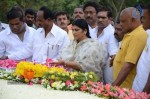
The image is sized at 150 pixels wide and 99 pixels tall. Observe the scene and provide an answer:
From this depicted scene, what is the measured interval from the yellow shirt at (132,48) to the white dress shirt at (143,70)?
18cm

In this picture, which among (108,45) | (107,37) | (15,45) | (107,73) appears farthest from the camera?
(15,45)

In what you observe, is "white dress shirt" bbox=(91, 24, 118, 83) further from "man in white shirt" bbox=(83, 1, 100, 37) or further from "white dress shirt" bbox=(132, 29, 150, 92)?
"white dress shirt" bbox=(132, 29, 150, 92)

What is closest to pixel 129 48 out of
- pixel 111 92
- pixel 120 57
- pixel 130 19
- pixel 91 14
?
pixel 120 57

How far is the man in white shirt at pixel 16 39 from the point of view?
7562 mm

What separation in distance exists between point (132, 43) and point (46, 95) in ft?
4.70

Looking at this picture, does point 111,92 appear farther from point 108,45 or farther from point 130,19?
point 108,45

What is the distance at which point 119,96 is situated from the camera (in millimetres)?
4918

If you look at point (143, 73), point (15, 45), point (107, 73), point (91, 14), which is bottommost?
point (107, 73)

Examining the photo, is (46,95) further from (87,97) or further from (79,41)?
(79,41)

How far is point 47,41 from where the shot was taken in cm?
748

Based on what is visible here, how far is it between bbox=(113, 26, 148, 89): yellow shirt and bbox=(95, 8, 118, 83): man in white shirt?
3.23 ft

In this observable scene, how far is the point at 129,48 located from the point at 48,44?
7.10 ft

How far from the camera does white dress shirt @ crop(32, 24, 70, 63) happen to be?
7.43 metres

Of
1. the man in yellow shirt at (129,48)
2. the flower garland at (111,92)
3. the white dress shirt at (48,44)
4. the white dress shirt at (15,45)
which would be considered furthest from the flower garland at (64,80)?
the white dress shirt at (15,45)
